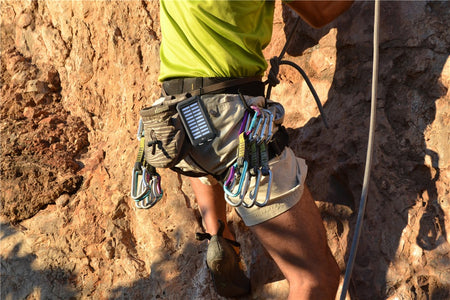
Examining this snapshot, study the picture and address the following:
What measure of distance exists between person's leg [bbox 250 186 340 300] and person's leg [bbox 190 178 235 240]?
56 cm

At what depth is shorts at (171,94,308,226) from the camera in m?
2.49

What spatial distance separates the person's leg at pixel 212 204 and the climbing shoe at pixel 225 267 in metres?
0.05

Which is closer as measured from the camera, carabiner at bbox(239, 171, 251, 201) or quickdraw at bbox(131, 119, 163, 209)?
carabiner at bbox(239, 171, 251, 201)

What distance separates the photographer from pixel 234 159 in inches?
98.3

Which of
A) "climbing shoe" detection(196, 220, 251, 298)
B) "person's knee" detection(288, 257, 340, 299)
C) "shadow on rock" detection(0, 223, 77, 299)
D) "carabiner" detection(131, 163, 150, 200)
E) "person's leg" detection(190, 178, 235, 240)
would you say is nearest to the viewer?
"person's knee" detection(288, 257, 340, 299)

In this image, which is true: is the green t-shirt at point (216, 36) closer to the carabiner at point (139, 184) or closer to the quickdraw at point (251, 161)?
the quickdraw at point (251, 161)

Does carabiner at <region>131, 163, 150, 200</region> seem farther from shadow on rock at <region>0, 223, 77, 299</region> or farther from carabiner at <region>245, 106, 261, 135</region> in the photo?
shadow on rock at <region>0, 223, 77, 299</region>

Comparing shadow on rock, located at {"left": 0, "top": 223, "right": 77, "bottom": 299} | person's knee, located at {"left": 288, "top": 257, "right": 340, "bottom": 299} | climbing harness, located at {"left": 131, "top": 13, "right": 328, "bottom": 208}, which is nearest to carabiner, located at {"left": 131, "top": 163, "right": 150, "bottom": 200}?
climbing harness, located at {"left": 131, "top": 13, "right": 328, "bottom": 208}

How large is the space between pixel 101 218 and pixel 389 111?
188 centimetres

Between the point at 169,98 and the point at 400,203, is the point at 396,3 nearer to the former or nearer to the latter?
the point at 400,203

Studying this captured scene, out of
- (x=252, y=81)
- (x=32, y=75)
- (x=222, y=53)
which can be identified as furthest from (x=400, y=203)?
(x=32, y=75)

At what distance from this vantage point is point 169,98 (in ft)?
8.68

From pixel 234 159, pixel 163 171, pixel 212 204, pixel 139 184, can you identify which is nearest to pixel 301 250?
pixel 234 159

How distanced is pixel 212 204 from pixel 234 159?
0.69 meters
